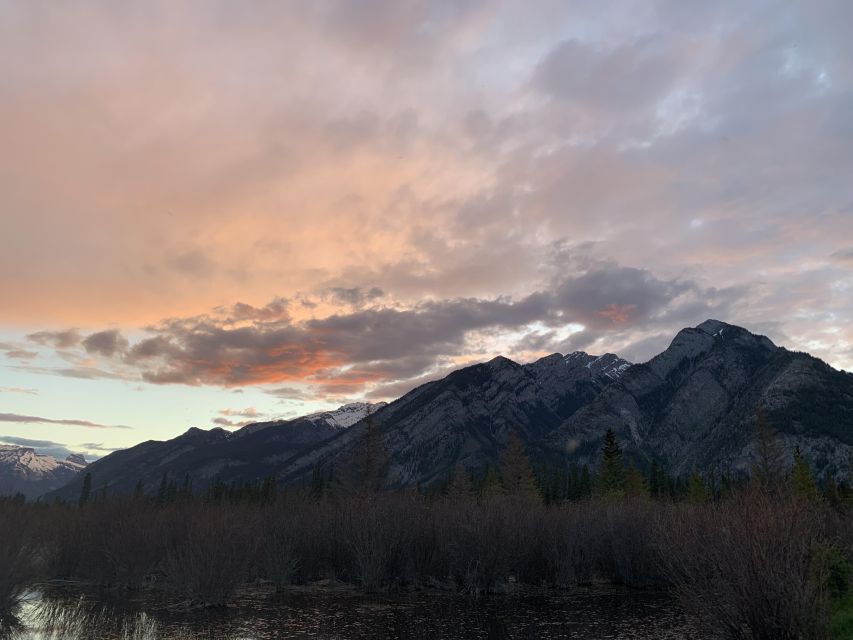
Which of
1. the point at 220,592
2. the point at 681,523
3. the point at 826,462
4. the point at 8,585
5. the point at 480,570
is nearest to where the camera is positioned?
the point at 681,523

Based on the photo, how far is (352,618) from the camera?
952 inches

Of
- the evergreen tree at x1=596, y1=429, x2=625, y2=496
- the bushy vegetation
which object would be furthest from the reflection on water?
the evergreen tree at x1=596, y1=429, x2=625, y2=496

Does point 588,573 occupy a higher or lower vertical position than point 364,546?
lower

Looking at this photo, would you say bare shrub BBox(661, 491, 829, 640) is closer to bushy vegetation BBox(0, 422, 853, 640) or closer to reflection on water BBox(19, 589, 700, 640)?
bushy vegetation BBox(0, 422, 853, 640)

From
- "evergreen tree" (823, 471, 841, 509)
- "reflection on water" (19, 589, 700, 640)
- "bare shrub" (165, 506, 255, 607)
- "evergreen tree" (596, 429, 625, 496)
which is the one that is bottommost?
"reflection on water" (19, 589, 700, 640)

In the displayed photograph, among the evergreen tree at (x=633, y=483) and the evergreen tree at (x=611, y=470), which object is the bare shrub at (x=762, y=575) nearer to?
the evergreen tree at (x=633, y=483)

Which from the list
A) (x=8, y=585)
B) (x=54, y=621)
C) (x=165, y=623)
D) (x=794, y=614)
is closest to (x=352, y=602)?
(x=165, y=623)

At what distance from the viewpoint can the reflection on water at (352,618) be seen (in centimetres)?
2114

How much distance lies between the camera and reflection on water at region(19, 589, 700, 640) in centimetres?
2114

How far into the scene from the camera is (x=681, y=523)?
1473 centimetres

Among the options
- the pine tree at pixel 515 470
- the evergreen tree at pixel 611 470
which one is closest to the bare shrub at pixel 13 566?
the pine tree at pixel 515 470

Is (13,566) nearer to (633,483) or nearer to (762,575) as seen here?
(762,575)

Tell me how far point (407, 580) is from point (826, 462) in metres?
220

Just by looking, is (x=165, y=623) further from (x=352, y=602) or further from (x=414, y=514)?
(x=414, y=514)
